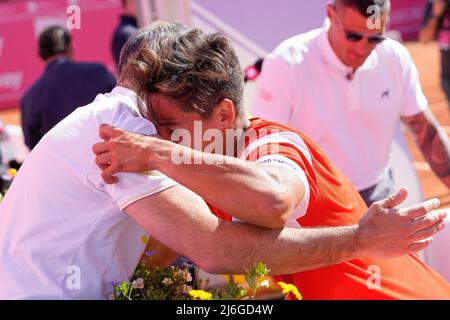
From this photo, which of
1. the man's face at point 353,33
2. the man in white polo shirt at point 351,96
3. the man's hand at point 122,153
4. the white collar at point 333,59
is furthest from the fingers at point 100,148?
the white collar at point 333,59

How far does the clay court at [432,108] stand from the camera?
22.5 feet

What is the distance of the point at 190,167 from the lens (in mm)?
1841

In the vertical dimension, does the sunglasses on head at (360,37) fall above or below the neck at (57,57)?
above

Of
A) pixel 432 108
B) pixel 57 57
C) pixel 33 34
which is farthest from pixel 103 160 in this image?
pixel 33 34

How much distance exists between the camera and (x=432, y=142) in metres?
3.93

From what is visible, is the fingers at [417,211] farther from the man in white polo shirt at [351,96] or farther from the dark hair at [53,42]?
the dark hair at [53,42]

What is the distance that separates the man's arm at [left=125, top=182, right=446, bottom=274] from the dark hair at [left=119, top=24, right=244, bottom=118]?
0.26 meters

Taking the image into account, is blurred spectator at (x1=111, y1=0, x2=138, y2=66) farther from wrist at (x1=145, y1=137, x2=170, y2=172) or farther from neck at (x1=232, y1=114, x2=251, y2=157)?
wrist at (x1=145, y1=137, x2=170, y2=172)

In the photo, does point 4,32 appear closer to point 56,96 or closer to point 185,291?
point 56,96

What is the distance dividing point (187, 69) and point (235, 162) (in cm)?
28

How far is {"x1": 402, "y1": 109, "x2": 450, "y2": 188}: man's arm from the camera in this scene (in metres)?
3.84

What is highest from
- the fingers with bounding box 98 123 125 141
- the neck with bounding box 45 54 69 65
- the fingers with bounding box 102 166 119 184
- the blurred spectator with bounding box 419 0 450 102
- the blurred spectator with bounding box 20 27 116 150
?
the fingers with bounding box 98 123 125 141

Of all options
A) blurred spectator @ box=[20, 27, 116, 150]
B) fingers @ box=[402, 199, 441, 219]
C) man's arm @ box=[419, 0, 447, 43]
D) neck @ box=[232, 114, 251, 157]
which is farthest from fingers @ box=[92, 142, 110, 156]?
man's arm @ box=[419, 0, 447, 43]

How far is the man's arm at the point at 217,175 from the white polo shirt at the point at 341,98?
6.72 ft
